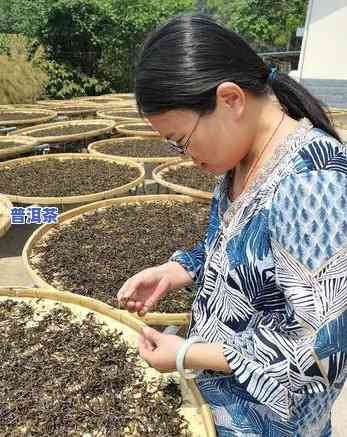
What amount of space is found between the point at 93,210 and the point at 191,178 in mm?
1349

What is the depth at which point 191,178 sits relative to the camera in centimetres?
489

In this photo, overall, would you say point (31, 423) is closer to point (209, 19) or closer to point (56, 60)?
point (209, 19)

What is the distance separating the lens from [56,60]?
15828mm

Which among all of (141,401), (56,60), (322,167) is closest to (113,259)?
(141,401)

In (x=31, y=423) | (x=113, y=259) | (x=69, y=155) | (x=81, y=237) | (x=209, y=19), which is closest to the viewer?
(x=209, y=19)

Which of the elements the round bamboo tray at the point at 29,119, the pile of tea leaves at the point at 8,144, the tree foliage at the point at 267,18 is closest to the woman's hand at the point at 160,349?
the pile of tea leaves at the point at 8,144

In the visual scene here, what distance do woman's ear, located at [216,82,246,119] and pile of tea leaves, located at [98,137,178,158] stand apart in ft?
16.9

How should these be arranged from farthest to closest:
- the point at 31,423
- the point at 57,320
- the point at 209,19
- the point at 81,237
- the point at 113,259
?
1. the point at 81,237
2. the point at 113,259
3. the point at 57,320
4. the point at 31,423
5. the point at 209,19

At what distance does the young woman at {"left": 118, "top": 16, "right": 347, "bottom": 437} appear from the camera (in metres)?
0.81

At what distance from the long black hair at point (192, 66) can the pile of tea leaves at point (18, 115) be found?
333 inches

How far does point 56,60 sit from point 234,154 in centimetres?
1654

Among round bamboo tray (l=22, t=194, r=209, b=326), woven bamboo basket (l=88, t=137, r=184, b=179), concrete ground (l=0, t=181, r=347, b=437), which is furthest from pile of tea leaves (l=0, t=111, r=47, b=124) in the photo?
round bamboo tray (l=22, t=194, r=209, b=326)

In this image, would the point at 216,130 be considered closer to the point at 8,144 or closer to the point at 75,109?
the point at 8,144

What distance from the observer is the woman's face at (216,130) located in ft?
3.08
